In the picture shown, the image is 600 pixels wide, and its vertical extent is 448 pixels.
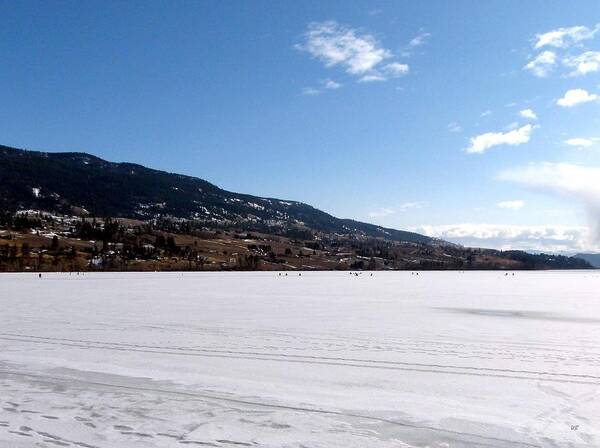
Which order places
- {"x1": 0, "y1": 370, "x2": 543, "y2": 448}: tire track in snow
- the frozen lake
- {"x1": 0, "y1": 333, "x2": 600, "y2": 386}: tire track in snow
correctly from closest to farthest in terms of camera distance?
1. {"x1": 0, "y1": 370, "x2": 543, "y2": 448}: tire track in snow
2. the frozen lake
3. {"x1": 0, "y1": 333, "x2": 600, "y2": 386}: tire track in snow

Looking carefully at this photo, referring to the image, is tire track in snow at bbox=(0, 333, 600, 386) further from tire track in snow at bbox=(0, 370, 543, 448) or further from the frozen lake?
tire track in snow at bbox=(0, 370, 543, 448)

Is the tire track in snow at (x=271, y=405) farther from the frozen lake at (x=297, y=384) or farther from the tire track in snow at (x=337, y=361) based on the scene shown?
the tire track in snow at (x=337, y=361)

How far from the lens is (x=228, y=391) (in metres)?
9.52

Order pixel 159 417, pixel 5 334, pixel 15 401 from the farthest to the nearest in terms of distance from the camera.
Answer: pixel 5 334 → pixel 15 401 → pixel 159 417

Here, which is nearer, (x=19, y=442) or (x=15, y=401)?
(x=19, y=442)

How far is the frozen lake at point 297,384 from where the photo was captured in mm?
7160

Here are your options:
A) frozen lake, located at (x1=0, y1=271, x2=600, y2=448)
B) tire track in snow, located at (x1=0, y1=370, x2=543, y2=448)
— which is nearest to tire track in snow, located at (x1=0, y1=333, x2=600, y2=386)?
frozen lake, located at (x1=0, y1=271, x2=600, y2=448)

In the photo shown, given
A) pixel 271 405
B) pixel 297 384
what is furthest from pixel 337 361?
pixel 271 405

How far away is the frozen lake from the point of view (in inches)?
282

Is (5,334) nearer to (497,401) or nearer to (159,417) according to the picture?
(159,417)

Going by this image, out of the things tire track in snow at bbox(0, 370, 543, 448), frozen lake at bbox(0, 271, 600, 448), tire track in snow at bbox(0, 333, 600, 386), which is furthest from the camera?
tire track in snow at bbox(0, 333, 600, 386)

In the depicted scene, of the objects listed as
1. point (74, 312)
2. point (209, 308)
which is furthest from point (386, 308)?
point (74, 312)

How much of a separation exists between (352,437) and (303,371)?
167 inches

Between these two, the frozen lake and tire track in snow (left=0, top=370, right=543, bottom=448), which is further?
the frozen lake
